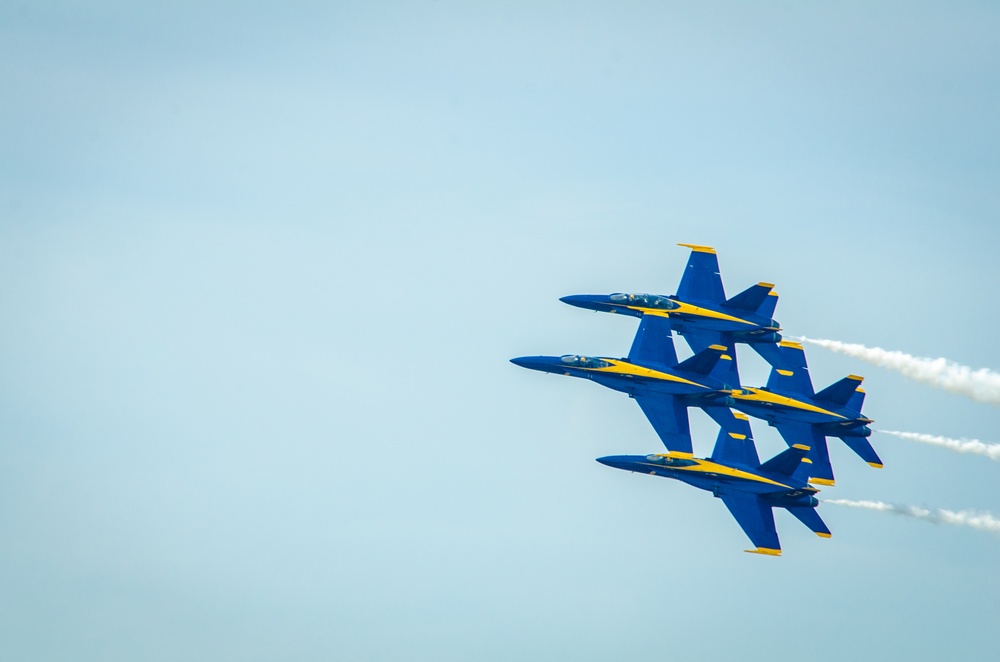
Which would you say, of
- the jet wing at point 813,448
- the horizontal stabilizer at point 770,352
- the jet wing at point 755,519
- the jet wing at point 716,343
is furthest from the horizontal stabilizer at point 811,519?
the horizontal stabilizer at point 770,352

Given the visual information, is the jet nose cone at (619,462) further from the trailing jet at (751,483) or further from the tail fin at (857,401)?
the tail fin at (857,401)

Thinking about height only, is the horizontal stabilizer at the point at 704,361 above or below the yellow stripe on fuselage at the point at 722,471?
above

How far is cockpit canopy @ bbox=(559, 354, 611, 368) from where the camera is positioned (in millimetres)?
99125

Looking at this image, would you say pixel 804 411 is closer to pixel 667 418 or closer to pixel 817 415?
pixel 817 415

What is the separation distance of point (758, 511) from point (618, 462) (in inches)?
390

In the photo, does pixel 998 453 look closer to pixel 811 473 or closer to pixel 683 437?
pixel 811 473

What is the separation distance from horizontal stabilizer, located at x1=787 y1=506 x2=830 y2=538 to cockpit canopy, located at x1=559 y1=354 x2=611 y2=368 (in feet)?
51.7

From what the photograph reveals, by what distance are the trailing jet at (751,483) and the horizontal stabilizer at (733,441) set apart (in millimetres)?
916

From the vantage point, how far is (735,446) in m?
101

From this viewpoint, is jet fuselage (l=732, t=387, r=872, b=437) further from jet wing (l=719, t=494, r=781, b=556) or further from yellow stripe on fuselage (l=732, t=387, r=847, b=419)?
jet wing (l=719, t=494, r=781, b=556)

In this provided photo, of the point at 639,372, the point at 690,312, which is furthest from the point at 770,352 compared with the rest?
the point at 639,372

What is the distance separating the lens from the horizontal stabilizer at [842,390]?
101 m

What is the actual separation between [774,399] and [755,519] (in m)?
8.54

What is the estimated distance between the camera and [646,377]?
323 feet
